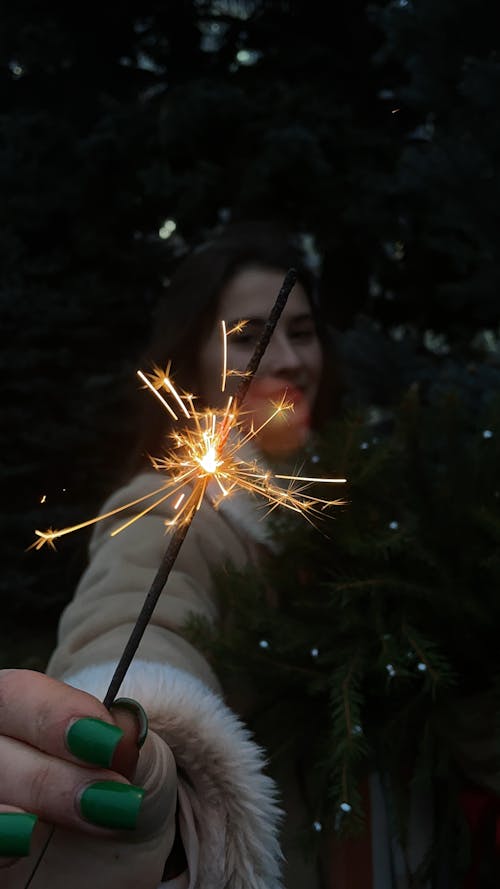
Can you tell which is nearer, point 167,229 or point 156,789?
point 156,789

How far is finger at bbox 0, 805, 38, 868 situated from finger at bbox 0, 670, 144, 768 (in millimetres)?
61

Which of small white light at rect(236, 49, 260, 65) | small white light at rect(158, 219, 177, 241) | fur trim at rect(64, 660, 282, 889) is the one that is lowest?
fur trim at rect(64, 660, 282, 889)

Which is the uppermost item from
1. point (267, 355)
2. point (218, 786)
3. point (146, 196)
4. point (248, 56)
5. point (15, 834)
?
point (248, 56)

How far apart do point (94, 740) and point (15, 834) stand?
9 centimetres

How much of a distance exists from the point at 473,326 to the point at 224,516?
3.63m

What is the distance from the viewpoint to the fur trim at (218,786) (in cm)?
89

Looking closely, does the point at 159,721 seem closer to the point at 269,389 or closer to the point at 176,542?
the point at 176,542

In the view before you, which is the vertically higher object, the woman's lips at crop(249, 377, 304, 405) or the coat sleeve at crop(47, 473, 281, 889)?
the woman's lips at crop(249, 377, 304, 405)

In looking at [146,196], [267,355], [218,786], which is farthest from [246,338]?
[146,196]

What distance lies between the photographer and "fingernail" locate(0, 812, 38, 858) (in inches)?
25.4

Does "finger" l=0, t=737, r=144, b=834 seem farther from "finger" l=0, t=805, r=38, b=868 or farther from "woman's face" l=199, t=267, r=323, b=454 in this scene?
"woman's face" l=199, t=267, r=323, b=454

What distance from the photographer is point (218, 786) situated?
919 millimetres

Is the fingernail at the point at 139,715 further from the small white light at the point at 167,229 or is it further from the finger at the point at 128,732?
the small white light at the point at 167,229

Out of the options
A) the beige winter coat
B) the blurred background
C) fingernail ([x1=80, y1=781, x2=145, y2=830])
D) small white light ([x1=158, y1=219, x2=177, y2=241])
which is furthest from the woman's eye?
small white light ([x1=158, y1=219, x2=177, y2=241])
